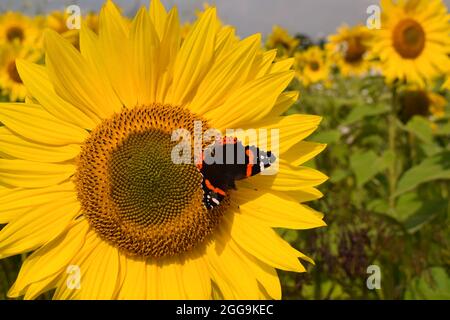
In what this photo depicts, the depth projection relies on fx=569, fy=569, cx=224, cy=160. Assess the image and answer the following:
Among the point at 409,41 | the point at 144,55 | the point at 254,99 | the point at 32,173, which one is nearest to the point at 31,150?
the point at 32,173

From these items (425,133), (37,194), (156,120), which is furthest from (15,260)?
(425,133)

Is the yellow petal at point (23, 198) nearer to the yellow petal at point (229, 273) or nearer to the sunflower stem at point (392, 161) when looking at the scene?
the yellow petal at point (229, 273)

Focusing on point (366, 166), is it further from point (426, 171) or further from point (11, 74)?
point (11, 74)

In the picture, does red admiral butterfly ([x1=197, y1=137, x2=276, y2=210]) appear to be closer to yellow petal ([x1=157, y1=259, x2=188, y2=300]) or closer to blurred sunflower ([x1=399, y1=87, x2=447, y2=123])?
yellow petal ([x1=157, y1=259, x2=188, y2=300])

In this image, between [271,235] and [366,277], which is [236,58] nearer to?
[271,235]

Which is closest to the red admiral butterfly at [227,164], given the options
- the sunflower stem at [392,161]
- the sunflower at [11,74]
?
the sunflower stem at [392,161]

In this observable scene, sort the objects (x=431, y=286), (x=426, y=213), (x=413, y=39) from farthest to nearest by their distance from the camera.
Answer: (x=413, y=39), (x=426, y=213), (x=431, y=286)
